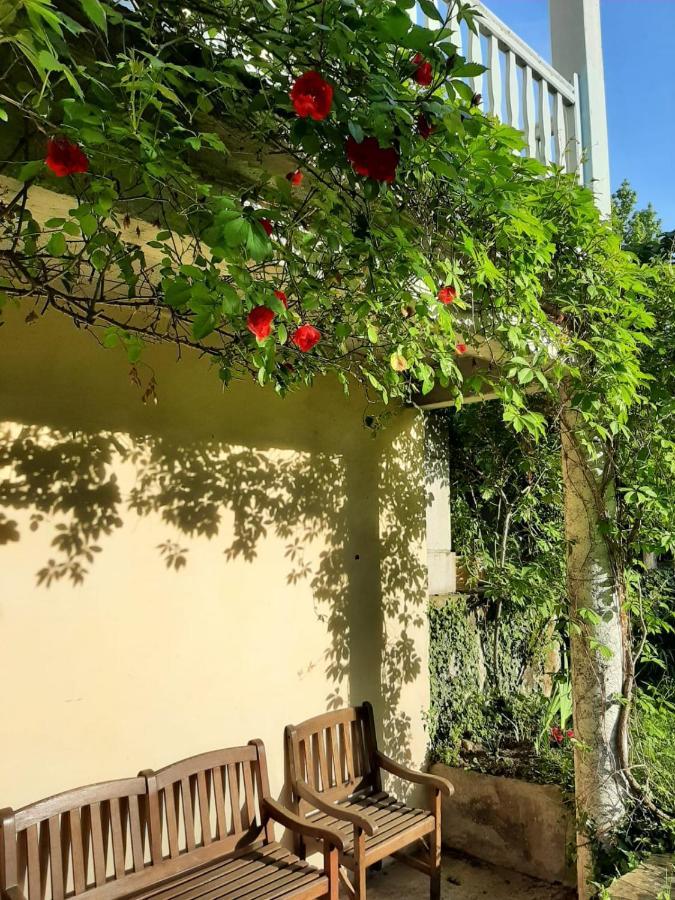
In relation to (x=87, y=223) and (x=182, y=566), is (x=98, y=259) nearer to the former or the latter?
(x=87, y=223)

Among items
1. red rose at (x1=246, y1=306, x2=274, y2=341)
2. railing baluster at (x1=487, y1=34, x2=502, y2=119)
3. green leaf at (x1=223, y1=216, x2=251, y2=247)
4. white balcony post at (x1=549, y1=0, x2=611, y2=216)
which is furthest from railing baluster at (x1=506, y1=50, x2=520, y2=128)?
green leaf at (x1=223, y1=216, x2=251, y2=247)

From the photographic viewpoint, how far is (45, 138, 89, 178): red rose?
1.41m

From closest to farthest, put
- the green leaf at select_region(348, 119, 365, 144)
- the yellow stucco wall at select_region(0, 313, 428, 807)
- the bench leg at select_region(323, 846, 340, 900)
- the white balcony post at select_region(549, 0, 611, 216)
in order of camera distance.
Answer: the green leaf at select_region(348, 119, 365, 144), the yellow stucco wall at select_region(0, 313, 428, 807), the bench leg at select_region(323, 846, 340, 900), the white balcony post at select_region(549, 0, 611, 216)

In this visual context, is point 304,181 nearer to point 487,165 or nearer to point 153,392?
point 487,165

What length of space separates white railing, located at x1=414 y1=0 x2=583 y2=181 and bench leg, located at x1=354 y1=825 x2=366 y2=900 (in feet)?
11.6

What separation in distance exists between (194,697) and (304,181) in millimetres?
2662

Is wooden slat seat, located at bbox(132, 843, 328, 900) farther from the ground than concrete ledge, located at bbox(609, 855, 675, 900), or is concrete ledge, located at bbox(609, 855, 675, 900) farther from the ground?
wooden slat seat, located at bbox(132, 843, 328, 900)

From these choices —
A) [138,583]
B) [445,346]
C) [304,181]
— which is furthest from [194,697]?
[304,181]

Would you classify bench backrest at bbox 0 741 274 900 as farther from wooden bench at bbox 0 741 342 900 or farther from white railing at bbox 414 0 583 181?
white railing at bbox 414 0 583 181

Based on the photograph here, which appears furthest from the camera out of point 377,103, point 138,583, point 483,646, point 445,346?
point 483,646

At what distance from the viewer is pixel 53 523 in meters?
3.09

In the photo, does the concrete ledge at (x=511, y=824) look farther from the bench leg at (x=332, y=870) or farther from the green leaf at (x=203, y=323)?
the green leaf at (x=203, y=323)

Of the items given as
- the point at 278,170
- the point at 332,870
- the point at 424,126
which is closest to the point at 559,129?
the point at 278,170

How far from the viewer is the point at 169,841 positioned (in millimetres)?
3158
